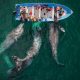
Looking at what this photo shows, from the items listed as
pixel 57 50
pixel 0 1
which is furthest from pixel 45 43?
pixel 0 1

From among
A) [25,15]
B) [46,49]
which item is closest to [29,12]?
[25,15]

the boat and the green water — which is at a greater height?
the boat

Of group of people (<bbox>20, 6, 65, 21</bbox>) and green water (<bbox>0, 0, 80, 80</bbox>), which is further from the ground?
group of people (<bbox>20, 6, 65, 21</bbox>)

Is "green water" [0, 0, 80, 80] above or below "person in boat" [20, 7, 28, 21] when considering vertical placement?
below

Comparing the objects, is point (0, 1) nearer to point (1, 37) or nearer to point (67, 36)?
→ point (1, 37)
